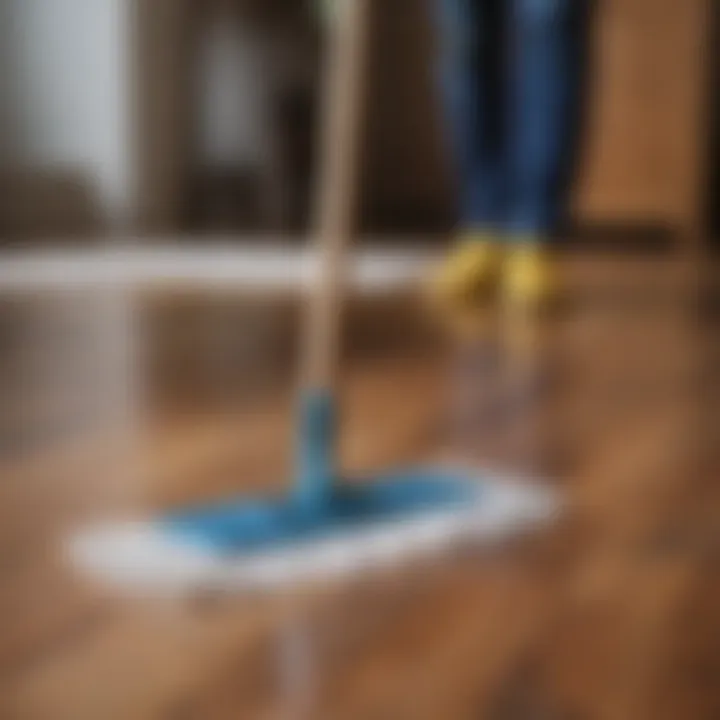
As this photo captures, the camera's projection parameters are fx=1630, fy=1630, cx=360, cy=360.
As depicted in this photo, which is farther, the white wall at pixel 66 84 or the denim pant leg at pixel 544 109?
the white wall at pixel 66 84

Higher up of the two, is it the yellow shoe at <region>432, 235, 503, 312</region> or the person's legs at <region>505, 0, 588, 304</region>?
the person's legs at <region>505, 0, 588, 304</region>

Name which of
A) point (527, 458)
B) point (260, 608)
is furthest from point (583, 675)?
point (527, 458)

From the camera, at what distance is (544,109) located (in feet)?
6.82

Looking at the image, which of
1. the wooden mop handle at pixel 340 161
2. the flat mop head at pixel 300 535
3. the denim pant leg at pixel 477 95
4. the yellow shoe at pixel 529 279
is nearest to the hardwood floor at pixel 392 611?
the flat mop head at pixel 300 535

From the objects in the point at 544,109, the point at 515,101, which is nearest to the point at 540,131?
the point at 544,109

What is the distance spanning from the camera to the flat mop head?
3.07 ft

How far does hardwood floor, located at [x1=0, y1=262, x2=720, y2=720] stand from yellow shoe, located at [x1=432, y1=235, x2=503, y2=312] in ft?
2.73

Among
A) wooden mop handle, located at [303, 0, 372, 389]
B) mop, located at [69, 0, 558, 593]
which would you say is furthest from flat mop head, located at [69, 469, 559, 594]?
wooden mop handle, located at [303, 0, 372, 389]

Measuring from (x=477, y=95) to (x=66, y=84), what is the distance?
0.58 m

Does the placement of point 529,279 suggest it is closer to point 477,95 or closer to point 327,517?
point 477,95

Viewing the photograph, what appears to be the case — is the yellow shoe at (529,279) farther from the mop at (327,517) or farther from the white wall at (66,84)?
the mop at (327,517)

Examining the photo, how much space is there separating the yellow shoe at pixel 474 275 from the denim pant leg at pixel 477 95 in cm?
3

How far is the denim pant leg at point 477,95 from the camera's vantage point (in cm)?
212

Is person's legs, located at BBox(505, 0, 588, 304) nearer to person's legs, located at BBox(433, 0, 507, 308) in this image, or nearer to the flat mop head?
person's legs, located at BBox(433, 0, 507, 308)
